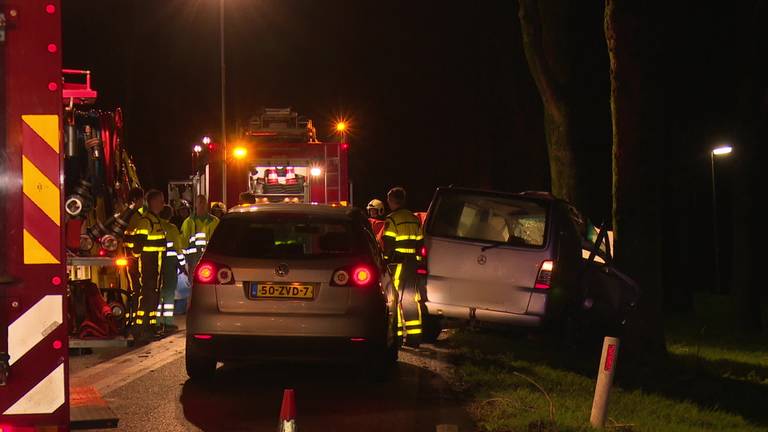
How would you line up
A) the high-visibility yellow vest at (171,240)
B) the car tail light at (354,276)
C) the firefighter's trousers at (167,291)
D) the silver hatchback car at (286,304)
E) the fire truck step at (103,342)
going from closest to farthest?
the fire truck step at (103,342) → the silver hatchback car at (286,304) → the car tail light at (354,276) → the high-visibility yellow vest at (171,240) → the firefighter's trousers at (167,291)

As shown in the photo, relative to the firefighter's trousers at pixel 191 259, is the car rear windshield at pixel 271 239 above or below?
above

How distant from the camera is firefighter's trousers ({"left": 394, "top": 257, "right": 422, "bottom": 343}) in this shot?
40.7 ft

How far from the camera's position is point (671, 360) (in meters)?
11.8

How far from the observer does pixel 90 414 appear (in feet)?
20.3

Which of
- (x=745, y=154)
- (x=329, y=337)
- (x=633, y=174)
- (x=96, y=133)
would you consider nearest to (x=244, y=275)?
(x=329, y=337)

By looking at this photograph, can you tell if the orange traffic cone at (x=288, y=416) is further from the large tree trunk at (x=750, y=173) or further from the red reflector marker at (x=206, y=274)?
the large tree trunk at (x=750, y=173)

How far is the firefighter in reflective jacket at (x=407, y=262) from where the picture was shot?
12430 millimetres

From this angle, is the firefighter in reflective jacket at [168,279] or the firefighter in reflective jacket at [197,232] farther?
the firefighter in reflective jacket at [197,232]

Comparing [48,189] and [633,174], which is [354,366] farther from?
[48,189]

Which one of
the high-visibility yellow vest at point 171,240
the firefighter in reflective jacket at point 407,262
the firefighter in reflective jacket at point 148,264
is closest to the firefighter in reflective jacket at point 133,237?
the firefighter in reflective jacket at point 148,264

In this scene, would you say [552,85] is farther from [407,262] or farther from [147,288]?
[147,288]

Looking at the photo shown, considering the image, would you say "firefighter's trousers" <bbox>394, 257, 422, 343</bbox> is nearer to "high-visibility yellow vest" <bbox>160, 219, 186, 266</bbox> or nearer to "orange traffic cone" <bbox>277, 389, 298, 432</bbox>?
"high-visibility yellow vest" <bbox>160, 219, 186, 266</bbox>

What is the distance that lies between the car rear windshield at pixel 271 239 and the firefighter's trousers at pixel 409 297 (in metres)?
2.88

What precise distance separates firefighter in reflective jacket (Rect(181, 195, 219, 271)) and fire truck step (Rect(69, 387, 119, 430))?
329 inches
